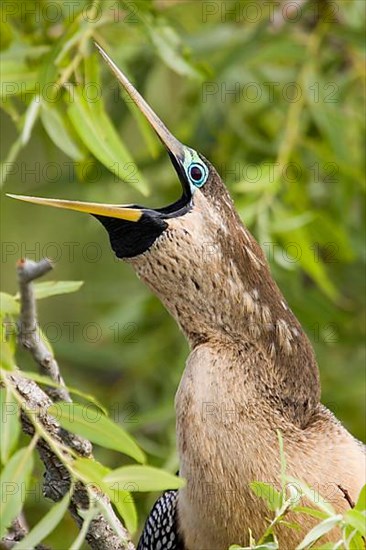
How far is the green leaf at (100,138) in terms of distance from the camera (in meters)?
2.81

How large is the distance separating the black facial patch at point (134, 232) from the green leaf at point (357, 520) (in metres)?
0.84

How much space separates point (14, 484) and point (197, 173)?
974mm

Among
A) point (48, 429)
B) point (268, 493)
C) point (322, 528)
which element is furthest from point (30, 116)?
point (322, 528)

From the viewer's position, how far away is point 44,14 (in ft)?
11.7

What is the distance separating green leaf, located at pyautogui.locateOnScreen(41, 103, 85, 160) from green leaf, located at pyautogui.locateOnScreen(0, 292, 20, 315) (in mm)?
744

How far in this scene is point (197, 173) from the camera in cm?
262

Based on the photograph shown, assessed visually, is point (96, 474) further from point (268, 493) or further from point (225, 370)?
point (225, 370)

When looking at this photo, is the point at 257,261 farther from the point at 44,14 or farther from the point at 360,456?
the point at 44,14

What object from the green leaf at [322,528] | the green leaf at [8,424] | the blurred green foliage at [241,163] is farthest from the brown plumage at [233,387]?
the blurred green foliage at [241,163]

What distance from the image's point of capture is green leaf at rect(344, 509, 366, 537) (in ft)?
6.07

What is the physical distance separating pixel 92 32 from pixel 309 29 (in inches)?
55.9

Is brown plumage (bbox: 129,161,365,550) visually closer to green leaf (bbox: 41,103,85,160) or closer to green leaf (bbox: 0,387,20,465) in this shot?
green leaf (bbox: 41,103,85,160)

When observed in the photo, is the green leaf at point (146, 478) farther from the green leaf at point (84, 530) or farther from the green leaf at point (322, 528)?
the green leaf at point (322, 528)

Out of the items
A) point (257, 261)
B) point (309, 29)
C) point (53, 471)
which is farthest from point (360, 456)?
point (309, 29)
